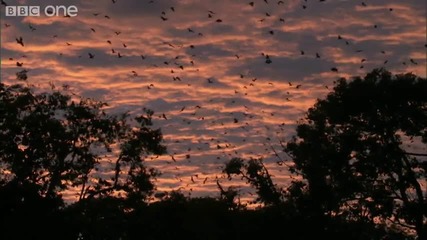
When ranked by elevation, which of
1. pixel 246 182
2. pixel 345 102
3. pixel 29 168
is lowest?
pixel 246 182

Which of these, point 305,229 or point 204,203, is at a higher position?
point 305,229

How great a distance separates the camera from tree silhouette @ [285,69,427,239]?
34.9 m

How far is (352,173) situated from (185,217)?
34099 millimetres

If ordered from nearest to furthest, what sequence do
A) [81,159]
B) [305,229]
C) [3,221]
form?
1. [3,221]
2. [81,159]
3. [305,229]

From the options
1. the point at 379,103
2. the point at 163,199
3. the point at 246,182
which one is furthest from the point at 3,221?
the point at 163,199

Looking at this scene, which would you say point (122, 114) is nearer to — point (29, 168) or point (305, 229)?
point (29, 168)

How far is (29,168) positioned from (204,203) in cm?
3056

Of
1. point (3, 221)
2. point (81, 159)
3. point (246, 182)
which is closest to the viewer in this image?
point (3, 221)

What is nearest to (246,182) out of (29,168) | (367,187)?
(367,187)

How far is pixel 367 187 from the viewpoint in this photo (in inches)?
1415

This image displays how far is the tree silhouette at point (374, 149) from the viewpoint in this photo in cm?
3494

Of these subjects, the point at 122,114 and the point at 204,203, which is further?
the point at 204,203

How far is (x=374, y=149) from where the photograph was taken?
120 ft

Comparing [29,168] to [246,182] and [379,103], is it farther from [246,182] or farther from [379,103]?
[379,103]
